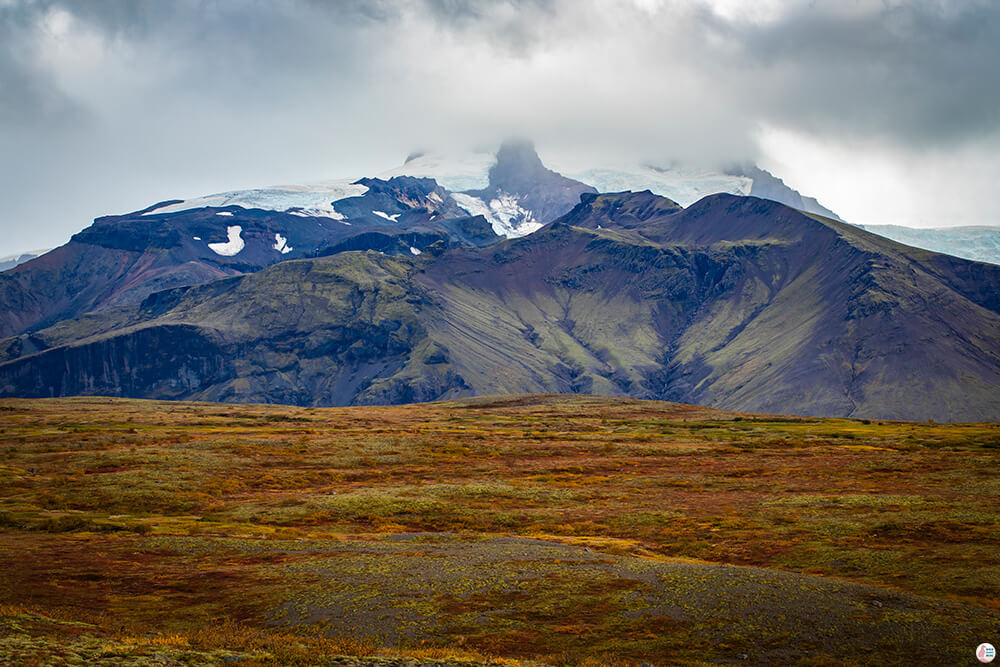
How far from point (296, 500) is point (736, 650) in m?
61.3

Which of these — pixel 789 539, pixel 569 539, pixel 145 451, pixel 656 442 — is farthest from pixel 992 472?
pixel 145 451

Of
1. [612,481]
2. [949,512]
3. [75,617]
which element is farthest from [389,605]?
[612,481]

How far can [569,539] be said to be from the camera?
73.5 metres

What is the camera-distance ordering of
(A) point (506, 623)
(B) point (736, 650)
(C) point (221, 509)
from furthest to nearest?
→ 1. (C) point (221, 509)
2. (A) point (506, 623)
3. (B) point (736, 650)

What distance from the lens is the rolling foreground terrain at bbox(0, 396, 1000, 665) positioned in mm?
42469

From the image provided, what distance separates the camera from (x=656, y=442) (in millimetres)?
161500

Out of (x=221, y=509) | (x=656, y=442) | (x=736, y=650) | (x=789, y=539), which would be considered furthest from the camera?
(x=656, y=442)

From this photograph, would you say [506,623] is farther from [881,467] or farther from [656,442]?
[656,442]

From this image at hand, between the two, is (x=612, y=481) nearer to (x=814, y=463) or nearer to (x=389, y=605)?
(x=814, y=463)

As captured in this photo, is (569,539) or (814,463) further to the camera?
(814,463)

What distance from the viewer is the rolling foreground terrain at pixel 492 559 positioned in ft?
139

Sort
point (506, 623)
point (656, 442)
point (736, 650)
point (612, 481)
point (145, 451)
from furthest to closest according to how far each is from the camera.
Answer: point (656, 442), point (145, 451), point (612, 481), point (506, 623), point (736, 650)

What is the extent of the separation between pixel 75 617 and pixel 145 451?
262 feet

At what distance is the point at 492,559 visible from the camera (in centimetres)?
6209
